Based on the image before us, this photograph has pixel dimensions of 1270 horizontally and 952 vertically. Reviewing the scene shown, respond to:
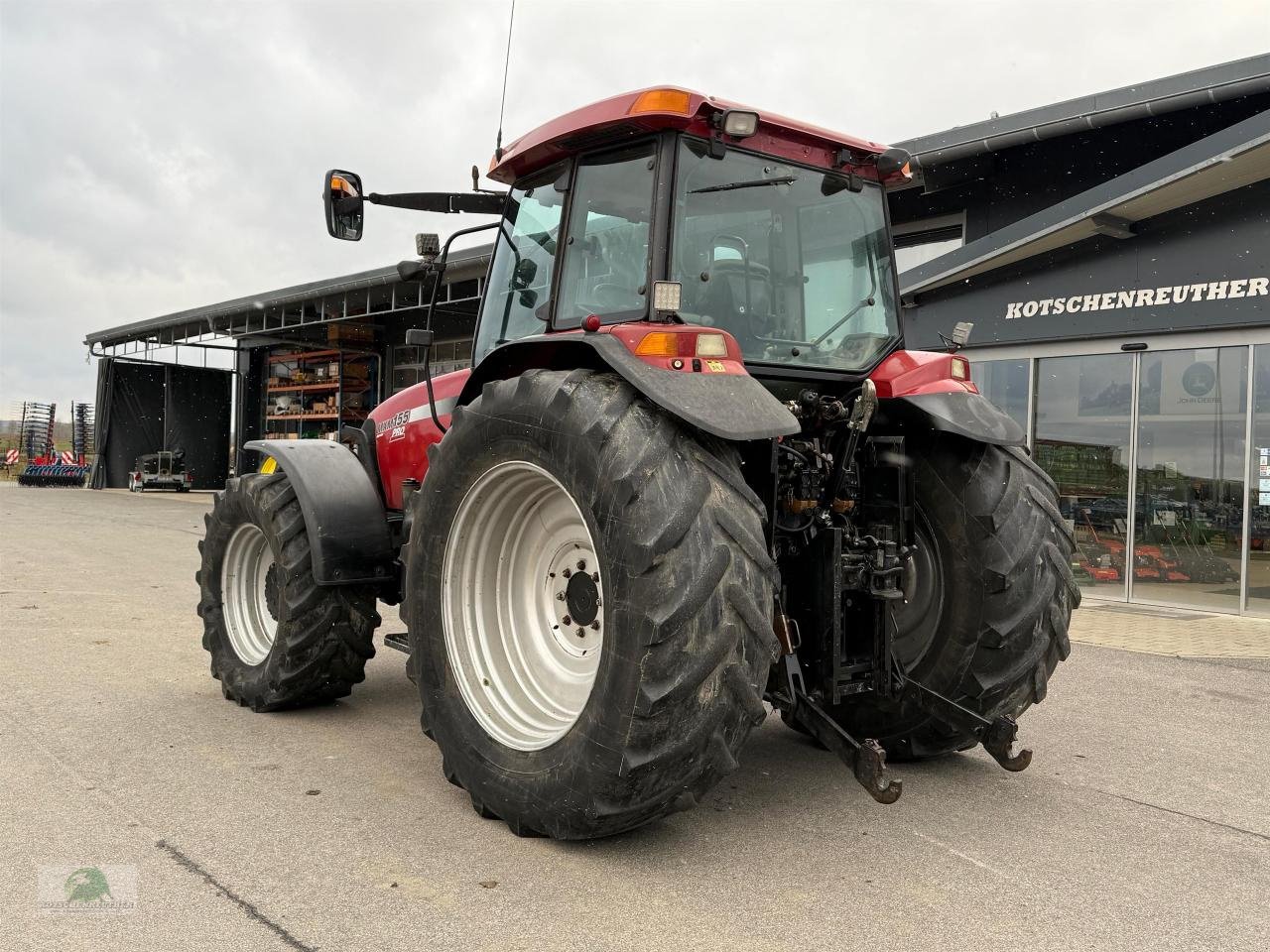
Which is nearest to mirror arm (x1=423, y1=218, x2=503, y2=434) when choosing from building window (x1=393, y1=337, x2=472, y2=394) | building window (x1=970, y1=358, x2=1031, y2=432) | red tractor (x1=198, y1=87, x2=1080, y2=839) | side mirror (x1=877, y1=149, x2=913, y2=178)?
red tractor (x1=198, y1=87, x2=1080, y2=839)

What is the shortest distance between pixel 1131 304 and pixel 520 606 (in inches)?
343

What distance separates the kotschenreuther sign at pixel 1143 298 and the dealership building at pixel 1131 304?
0.06ft

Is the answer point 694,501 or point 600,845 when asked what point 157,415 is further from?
point 694,501

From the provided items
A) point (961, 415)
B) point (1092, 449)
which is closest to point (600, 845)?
point (961, 415)

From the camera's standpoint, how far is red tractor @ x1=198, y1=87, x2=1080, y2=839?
2.94 metres

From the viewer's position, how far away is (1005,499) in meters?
3.84

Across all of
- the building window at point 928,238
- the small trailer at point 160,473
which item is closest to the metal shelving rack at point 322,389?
the small trailer at point 160,473

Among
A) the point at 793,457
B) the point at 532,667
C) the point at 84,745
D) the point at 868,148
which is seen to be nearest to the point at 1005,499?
the point at 793,457

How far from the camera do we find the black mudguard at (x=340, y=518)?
4.53 metres

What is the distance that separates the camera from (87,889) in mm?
2854

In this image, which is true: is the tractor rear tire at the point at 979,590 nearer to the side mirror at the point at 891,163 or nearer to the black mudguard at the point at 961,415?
the black mudguard at the point at 961,415

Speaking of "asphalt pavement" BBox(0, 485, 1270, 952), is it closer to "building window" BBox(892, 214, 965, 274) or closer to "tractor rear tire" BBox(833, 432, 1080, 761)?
"tractor rear tire" BBox(833, 432, 1080, 761)

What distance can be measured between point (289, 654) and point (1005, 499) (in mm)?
3135

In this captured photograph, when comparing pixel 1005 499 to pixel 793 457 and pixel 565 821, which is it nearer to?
pixel 793 457
